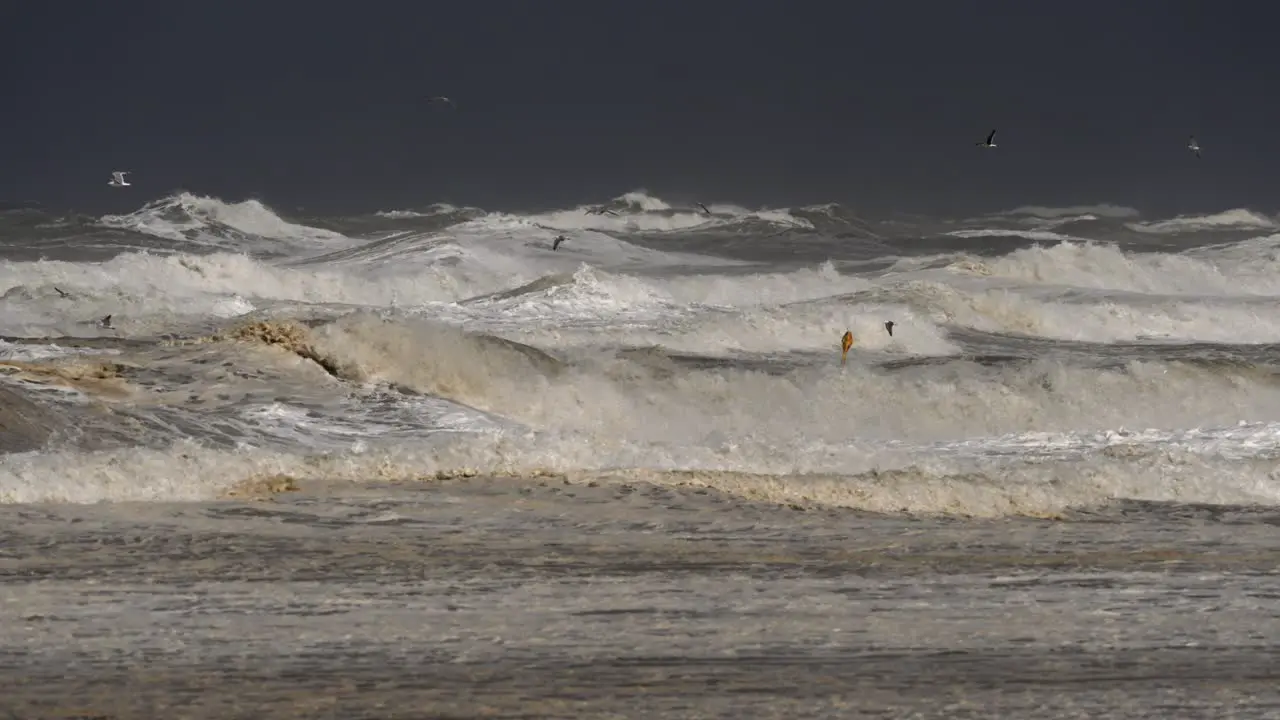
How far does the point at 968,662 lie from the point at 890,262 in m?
33.9

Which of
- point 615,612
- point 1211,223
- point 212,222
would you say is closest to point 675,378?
point 615,612

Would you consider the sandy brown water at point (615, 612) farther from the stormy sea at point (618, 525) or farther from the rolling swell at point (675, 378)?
the rolling swell at point (675, 378)

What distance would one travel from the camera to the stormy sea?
600cm

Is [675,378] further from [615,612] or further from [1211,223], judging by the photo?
[1211,223]

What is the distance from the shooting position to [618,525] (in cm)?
883

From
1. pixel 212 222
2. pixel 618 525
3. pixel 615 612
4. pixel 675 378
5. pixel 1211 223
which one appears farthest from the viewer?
pixel 1211 223

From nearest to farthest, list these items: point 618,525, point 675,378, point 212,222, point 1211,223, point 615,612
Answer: point 615,612 < point 618,525 < point 675,378 < point 212,222 < point 1211,223

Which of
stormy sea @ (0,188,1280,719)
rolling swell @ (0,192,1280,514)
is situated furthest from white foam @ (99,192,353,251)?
stormy sea @ (0,188,1280,719)

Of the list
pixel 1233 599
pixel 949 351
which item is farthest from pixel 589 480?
pixel 949 351

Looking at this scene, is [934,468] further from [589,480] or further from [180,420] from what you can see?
[180,420]

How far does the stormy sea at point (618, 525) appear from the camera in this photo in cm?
600

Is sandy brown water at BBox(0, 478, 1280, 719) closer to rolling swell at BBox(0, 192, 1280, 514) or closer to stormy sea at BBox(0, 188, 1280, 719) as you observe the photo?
stormy sea at BBox(0, 188, 1280, 719)

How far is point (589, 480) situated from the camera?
395 inches

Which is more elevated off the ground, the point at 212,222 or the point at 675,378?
the point at 212,222
